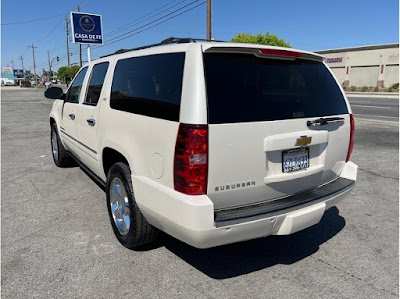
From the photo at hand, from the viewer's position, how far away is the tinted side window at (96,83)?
3661mm

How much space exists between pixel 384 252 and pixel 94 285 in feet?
8.75

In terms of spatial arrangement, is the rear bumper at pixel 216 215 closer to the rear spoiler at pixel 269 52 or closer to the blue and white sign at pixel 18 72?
the rear spoiler at pixel 269 52

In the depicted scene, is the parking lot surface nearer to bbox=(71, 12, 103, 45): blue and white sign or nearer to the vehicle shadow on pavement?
Result: the vehicle shadow on pavement

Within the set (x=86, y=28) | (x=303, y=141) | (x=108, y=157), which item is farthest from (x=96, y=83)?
(x=86, y=28)

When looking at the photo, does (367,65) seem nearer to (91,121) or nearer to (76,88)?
(76,88)

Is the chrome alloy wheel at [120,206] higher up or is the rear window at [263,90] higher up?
the rear window at [263,90]

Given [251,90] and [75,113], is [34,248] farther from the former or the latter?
[251,90]

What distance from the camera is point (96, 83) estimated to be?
151 inches

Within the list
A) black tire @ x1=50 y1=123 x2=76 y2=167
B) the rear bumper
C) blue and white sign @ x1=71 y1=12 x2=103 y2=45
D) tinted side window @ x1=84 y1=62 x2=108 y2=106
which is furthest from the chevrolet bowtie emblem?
blue and white sign @ x1=71 y1=12 x2=103 y2=45

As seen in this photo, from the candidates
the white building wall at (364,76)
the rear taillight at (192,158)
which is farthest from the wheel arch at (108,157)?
the white building wall at (364,76)

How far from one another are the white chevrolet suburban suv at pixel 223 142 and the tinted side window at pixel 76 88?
1442 mm

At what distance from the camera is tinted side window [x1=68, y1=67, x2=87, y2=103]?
4469 millimetres

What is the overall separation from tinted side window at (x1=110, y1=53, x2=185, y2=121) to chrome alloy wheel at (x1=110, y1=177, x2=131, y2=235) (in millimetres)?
757

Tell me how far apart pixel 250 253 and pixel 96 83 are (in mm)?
2568
